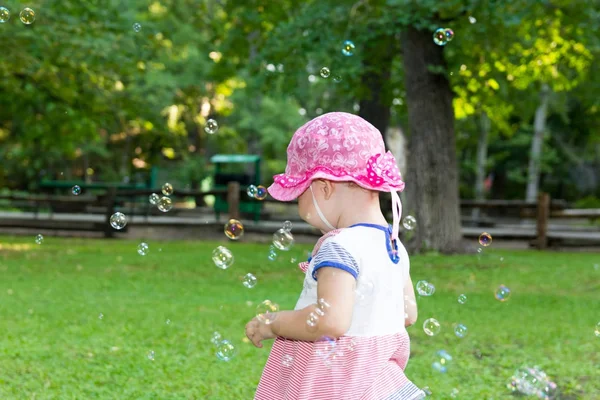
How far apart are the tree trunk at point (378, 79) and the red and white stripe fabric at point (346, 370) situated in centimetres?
1380

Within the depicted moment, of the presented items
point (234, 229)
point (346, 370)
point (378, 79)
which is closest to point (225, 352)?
point (234, 229)

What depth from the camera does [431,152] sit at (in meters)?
15.8

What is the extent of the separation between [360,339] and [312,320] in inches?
7.9

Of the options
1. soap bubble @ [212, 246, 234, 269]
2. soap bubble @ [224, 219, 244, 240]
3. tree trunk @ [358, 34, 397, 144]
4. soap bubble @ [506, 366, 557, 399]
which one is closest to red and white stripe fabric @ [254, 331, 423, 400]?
soap bubble @ [212, 246, 234, 269]

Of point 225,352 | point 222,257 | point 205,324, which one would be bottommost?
point 205,324

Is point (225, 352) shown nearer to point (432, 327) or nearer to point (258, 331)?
point (432, 327)

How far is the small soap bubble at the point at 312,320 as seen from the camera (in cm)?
240

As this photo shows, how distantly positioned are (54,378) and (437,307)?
5267 millimetres

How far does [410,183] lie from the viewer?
1627 centimetres

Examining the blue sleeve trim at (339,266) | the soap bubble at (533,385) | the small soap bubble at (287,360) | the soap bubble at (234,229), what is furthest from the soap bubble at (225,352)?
the soap bubble at (533,385)

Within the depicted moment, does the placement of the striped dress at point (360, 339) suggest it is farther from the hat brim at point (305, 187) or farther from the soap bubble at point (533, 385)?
the soap bubble at point (533, 385)

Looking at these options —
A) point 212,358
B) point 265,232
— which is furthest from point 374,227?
point 265,232

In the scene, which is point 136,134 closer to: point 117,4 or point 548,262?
point 117,4

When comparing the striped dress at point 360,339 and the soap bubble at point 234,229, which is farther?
the soap bubble at point 234,229
